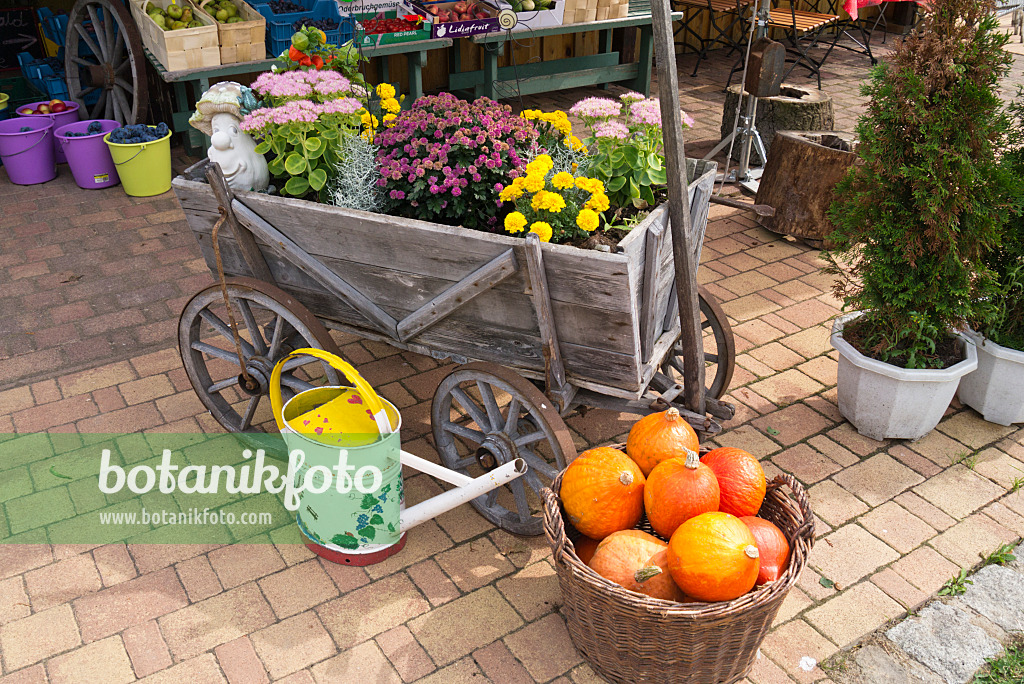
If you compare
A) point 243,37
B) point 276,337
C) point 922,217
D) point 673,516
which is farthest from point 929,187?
point 243,37

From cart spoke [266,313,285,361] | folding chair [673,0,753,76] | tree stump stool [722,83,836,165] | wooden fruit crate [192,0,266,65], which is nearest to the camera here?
cart spoke [266,313,285,361]

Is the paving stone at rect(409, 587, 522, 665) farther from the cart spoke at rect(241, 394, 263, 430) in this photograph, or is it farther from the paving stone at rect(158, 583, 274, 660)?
the cart spoke at rect(241, 394, 263, 430)

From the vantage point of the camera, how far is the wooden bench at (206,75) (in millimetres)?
5320

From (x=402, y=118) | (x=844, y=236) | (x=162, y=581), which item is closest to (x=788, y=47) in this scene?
(x=844, y=236)

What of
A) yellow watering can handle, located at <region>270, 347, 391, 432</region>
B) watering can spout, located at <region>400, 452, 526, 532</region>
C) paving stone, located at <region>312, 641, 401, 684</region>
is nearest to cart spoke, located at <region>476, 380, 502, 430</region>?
watering can spout, located at <region>400, 452, 526, 532</region>

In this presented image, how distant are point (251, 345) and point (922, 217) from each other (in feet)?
8.56

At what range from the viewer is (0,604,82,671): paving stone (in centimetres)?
252

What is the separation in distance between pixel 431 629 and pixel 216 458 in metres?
1.25

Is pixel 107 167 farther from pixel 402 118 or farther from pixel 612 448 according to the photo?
pixel 612 448

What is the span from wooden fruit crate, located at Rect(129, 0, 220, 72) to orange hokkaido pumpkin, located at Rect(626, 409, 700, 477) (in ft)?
13.5

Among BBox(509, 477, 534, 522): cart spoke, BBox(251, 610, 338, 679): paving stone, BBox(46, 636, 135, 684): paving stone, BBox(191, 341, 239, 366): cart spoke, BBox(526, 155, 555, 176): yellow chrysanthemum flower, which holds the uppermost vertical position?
BBox(526, 155, 555, 176): yellow chrysanthemum flower

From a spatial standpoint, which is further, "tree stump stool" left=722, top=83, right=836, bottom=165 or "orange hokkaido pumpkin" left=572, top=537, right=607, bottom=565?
"tree stump stool" left=722, top=83, right=836, bottom=165

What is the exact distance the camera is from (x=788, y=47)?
9.34 m

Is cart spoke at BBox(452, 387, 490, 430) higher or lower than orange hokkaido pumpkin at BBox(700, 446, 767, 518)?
lower
